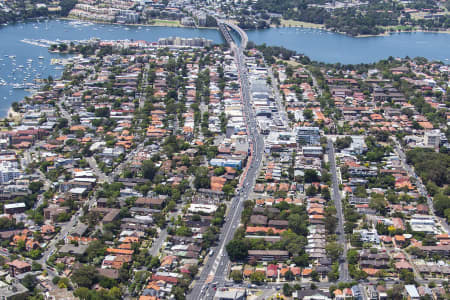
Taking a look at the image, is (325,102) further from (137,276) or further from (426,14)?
(426,14)

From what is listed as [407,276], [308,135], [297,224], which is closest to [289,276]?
[297,224]

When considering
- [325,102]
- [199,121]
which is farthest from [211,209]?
[325,102]

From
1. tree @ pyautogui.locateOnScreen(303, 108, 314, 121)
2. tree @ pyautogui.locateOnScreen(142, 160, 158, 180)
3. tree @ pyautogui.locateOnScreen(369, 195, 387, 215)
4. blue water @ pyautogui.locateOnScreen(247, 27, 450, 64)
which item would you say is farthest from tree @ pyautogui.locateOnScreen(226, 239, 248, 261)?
blue water @ pyautogui.locateOnScreen(247, 27, 450, 64)

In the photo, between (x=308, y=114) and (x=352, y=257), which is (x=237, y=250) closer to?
(x=352, y=257)

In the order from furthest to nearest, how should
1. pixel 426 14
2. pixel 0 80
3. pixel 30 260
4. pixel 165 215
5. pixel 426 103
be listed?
pixel 426 14
pixel 0 80
pixel 426 103
pixel 165 215
pixel 30 260

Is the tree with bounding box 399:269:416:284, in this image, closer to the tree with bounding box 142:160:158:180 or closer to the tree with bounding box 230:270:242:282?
the tree with bounding box 230:270:242:282

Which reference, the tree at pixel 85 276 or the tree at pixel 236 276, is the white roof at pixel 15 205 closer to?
the tree at pixel 85 276
